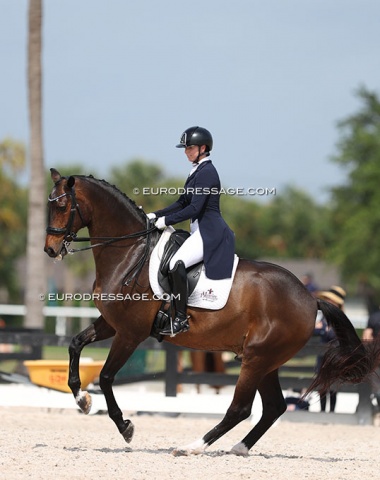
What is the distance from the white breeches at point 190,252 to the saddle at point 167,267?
7 centimetres

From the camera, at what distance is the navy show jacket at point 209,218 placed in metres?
7.87

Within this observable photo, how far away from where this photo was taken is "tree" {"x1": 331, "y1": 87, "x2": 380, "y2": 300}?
46.5 meters

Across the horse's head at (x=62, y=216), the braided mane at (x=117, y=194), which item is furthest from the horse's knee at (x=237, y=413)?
the horse's head at (x=62, y=216)

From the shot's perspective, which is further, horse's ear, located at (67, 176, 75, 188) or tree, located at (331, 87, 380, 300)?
tree, located at (331, 87, 380, 300)

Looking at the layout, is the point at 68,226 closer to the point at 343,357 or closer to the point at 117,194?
the point at 117,194

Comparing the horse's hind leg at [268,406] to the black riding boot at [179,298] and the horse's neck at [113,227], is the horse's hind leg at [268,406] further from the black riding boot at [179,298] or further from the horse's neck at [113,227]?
the horse's neck at [113,227]

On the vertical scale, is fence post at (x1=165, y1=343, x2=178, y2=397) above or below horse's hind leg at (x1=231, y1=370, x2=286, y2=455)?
below

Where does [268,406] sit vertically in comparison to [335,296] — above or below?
below

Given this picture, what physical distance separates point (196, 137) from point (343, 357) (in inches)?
90.4

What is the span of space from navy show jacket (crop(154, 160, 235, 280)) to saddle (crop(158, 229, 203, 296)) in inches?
5.0

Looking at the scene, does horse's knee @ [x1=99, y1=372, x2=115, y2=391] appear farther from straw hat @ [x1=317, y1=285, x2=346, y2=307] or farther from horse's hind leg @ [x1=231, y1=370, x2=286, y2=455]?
straw hat @ [x1=317, y1=285, x2=346, y2=307]

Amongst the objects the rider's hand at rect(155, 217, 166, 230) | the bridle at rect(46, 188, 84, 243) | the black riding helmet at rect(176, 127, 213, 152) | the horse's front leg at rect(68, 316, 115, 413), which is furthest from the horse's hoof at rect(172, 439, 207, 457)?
the black riding helmet at rect(176, 127, 213, 152)

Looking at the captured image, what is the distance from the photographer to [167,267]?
26.0ft

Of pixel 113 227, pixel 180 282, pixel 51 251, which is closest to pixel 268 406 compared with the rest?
pixel 180 282
